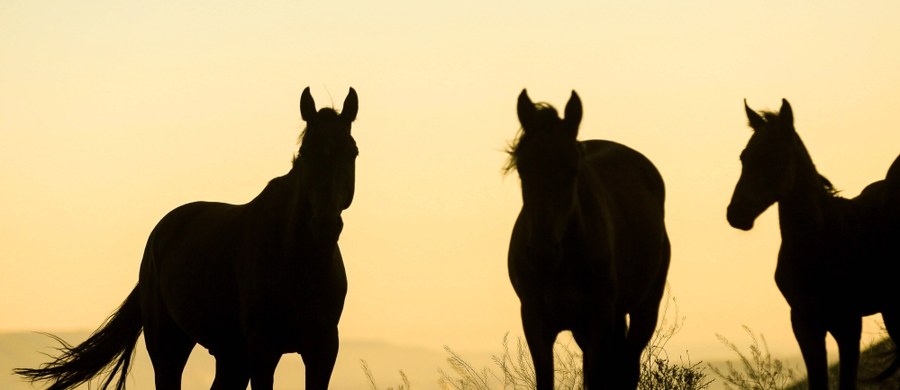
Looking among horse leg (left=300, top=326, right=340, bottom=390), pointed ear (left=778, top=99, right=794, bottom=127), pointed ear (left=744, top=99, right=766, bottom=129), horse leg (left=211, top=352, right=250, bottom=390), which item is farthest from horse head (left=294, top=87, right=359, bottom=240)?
pointed ear (left=778, top=99, right=794, bottom=127)

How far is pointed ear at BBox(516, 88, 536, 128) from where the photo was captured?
27.9ft

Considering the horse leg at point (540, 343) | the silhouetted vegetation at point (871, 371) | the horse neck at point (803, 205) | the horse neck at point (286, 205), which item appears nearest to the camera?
the horse leg at point (540, 343)

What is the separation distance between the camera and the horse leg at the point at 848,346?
9961mm

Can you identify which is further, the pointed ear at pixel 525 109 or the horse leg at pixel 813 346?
the horse leg at pixel 813 346

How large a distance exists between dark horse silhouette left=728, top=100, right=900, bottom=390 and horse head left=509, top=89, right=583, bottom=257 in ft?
7.37

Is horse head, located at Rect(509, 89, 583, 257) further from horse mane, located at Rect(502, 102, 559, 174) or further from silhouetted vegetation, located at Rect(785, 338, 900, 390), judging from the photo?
silhouetted vegetation, located at Rect(785, 338, 900, 390)

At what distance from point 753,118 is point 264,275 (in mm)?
3966

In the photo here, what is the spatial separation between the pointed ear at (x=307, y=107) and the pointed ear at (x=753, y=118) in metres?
3.47

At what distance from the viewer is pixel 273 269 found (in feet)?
31.2

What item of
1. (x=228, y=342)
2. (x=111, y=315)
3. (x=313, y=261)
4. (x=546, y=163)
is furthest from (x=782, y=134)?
(x=111, y=315)

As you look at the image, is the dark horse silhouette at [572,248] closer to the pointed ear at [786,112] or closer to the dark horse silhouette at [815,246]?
the dark horse silhouette at [815,246]

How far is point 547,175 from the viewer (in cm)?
816

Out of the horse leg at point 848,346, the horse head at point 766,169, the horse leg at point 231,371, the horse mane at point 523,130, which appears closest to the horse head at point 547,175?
the horse mane at point 523,130

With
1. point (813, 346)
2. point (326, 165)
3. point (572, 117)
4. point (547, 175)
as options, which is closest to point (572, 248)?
point (547, 175)
